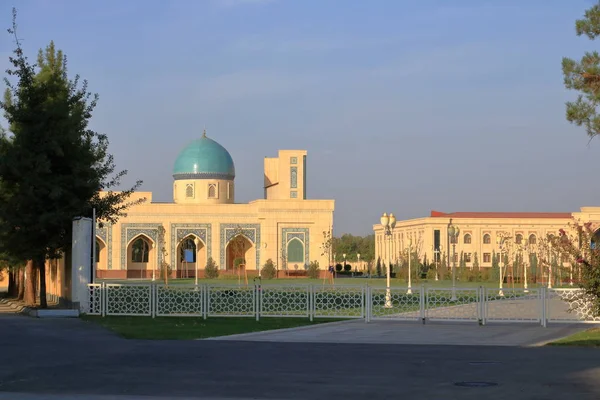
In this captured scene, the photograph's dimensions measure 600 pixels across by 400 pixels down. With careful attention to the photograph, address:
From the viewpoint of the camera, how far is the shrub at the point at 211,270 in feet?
206

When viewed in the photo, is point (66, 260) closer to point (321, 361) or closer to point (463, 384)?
point (321, 361)

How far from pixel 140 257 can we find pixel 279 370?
58636mm

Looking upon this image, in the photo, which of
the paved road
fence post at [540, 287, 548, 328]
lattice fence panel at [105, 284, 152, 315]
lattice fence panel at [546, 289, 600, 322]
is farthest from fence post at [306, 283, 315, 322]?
the paved road

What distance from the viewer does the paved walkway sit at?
15.5 metres

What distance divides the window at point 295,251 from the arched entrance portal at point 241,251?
2520 mm

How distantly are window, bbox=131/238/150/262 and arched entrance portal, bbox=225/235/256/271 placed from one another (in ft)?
20.0

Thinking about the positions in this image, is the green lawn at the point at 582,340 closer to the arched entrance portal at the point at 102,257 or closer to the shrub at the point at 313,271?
the shrub at the point at 313,271

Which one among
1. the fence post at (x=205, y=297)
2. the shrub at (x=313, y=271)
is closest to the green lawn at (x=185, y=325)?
the fence post at (x=205, y=297)

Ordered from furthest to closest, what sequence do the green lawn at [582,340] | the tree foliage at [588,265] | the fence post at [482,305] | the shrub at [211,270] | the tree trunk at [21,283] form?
the shrub at [211,270], the tree trunk at [21,283], the fence post at [482,305], the tree foliage at [588,265], the green lawn at [582,340]

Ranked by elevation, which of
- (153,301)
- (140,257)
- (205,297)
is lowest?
(153,301)

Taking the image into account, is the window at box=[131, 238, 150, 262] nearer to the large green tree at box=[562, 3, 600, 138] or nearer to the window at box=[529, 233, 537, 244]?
the window at box=[529, 233, 537, 244]

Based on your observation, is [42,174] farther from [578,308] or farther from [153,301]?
[578,308]

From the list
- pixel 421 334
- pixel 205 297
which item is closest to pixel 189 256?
pixel 205 297

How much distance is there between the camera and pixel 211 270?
63.0 metres
